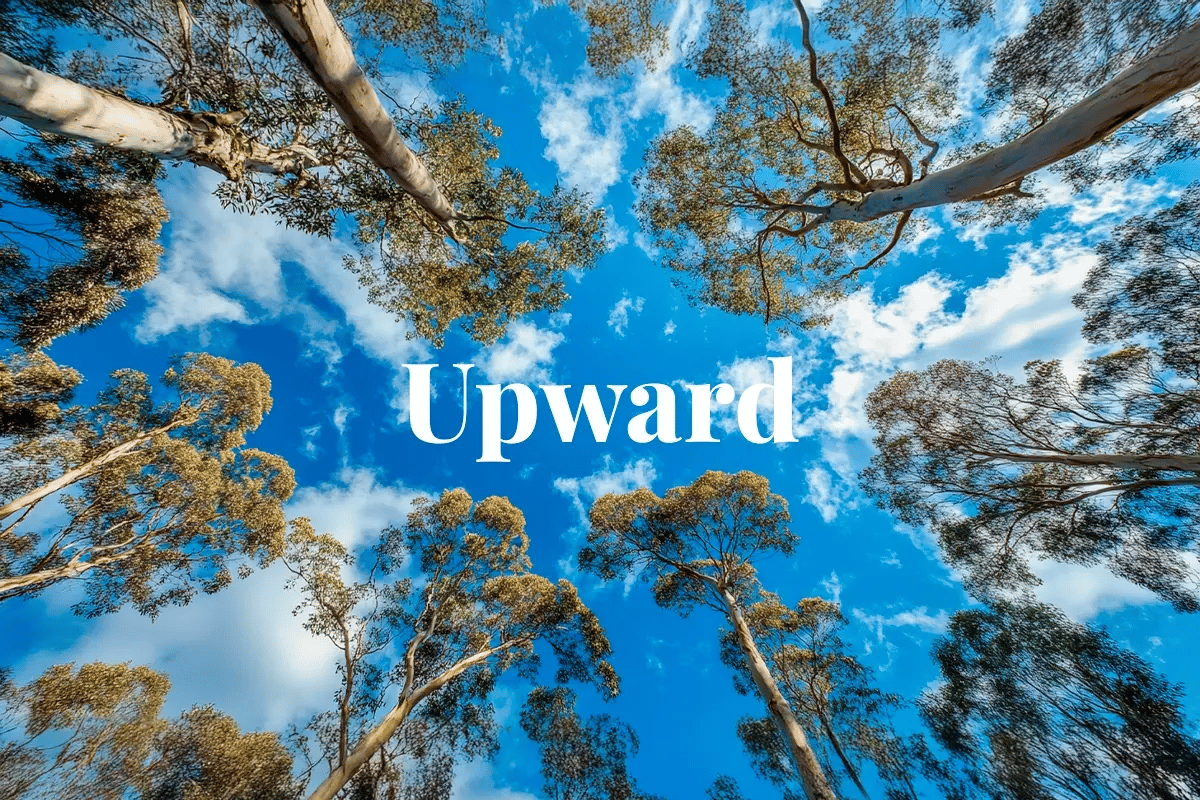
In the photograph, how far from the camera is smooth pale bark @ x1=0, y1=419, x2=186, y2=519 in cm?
623

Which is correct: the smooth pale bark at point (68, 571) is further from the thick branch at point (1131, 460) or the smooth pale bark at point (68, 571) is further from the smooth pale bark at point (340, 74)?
the thick branch at point (1131, 460)

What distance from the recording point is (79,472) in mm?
7051

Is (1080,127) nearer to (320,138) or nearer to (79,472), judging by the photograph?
(320,138)

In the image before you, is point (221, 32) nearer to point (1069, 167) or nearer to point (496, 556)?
point (496, 556)

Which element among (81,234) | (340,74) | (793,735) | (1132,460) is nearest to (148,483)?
(81,234)

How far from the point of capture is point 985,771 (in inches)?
392

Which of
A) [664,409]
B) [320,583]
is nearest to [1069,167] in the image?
[664,409]

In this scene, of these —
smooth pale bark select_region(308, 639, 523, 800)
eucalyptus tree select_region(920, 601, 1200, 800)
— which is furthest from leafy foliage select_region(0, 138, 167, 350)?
eucalyptus tree select_region(920, 601, 1200, 800)

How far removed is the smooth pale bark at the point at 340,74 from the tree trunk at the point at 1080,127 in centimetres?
624

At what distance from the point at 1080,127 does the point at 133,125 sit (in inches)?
345

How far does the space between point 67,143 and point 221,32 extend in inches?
102

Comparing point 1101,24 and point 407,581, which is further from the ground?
point 1101,24

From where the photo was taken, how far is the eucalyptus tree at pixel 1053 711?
812cm

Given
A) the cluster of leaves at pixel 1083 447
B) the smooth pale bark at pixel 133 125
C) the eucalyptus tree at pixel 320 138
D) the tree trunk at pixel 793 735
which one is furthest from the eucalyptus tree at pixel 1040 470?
the smooth pale bark at pixel 133 125
